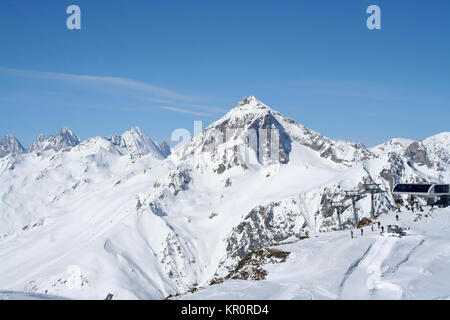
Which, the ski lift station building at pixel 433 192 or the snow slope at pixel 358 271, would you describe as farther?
the ski lift station building at pixel 433 192

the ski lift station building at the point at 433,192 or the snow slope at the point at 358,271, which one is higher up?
the snow slope at the point at 358,271

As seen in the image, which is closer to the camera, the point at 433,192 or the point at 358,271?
the point at 358,271

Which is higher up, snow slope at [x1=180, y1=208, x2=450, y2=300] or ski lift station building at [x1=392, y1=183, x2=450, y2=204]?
snow slope at [x1=180, y1=208, x2=450, y2=300]

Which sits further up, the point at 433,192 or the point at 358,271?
the point at 358,271

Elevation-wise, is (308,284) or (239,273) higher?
(308,284)

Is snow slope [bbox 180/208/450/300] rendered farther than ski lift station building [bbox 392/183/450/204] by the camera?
No
